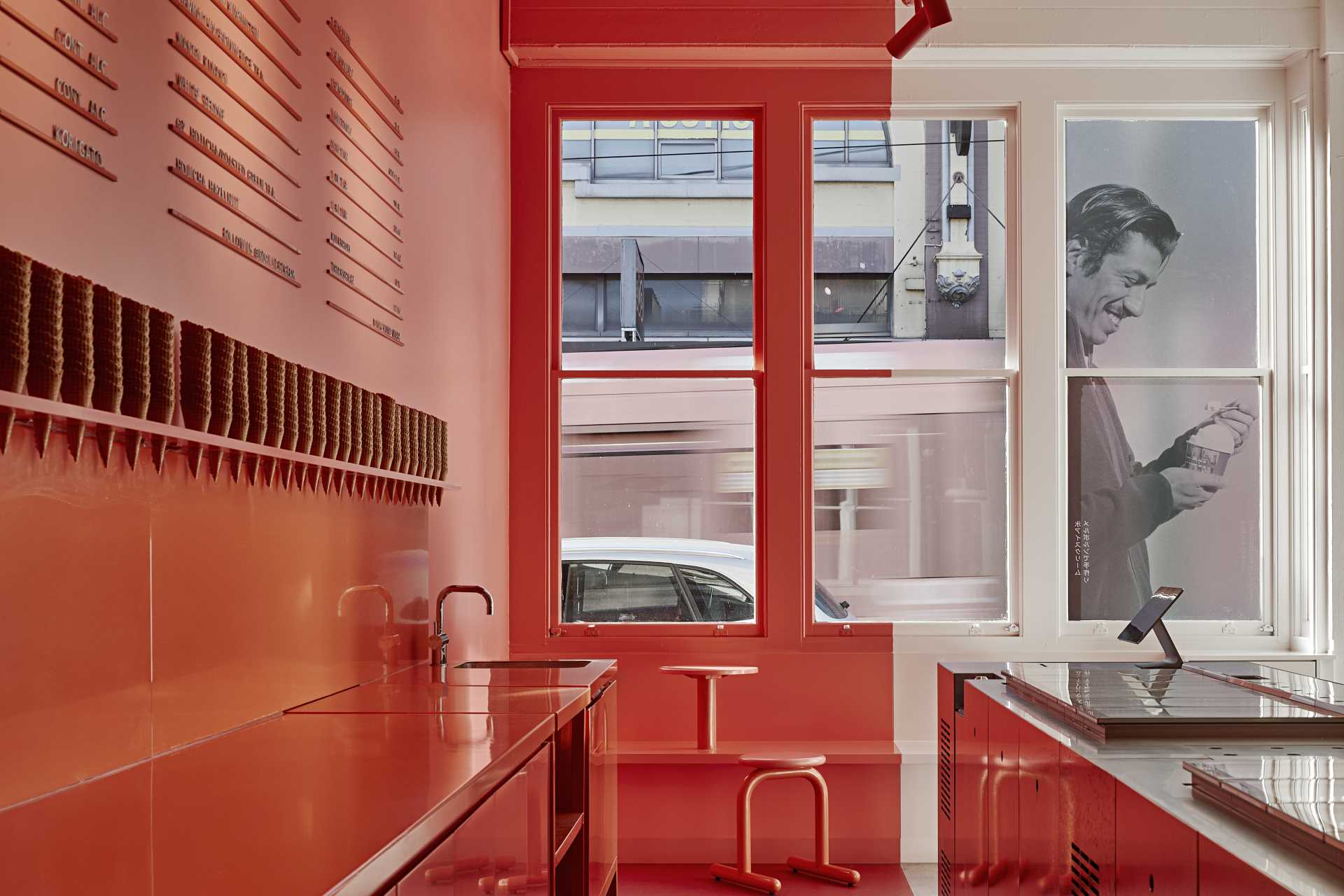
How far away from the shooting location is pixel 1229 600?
4789mm

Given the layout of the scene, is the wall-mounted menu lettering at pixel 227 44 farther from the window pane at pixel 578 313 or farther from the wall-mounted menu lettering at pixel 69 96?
the window pane at pixel 578 313

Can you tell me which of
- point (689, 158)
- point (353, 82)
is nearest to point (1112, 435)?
point (689, 158)

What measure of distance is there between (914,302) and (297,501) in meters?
3.16

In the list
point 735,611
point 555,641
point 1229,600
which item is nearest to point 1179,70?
point 1229,600

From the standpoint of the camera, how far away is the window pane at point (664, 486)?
4.83 metres

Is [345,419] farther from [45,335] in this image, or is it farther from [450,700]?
[45,335]

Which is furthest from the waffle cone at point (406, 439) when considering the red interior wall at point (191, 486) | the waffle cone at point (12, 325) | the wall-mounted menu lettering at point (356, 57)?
the waffle cone at point (12, 325)

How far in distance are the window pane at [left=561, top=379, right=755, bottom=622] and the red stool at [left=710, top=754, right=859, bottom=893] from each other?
798 millimetres

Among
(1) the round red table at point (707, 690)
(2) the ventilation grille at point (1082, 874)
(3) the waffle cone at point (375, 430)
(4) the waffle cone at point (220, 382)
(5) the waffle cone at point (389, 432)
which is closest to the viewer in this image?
(2) the ventilation grille at point (1082, 874)

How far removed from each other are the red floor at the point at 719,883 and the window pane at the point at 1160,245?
7.37ft

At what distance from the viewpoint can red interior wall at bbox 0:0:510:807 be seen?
1550 mm

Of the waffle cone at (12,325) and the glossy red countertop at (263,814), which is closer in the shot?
the glossy red countertop at (263,814)

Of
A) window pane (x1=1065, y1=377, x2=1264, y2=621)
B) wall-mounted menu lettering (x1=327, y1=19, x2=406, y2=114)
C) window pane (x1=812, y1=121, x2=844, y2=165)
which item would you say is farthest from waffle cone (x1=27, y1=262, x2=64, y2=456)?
window pane (x1=1065, y1=377, x2=1264, y2=621)

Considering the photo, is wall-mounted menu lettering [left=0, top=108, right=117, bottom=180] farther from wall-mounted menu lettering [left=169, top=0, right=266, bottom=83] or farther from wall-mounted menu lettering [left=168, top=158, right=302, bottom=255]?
wall-mounted menu lettering [left=169, top=0, right=266, bottom=83]
